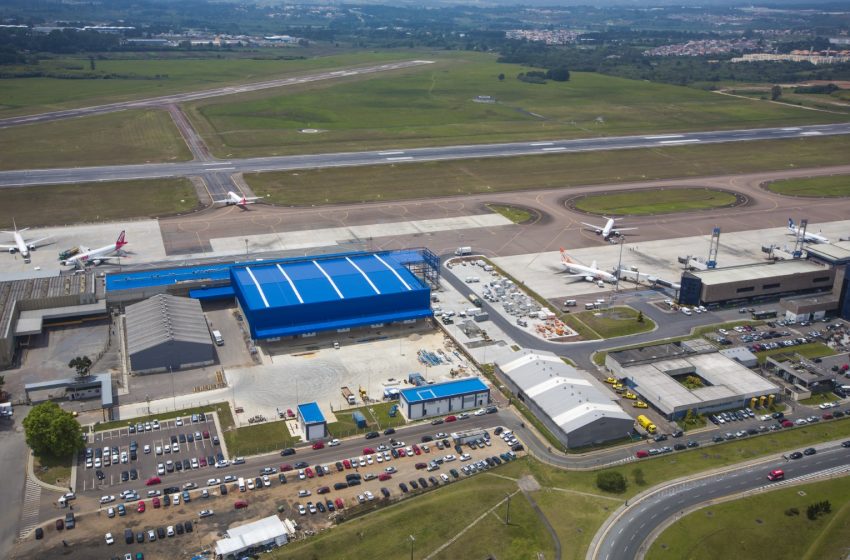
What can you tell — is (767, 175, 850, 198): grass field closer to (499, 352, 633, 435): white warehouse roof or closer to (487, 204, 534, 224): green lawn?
(487, 204, 534, 224): green lawn

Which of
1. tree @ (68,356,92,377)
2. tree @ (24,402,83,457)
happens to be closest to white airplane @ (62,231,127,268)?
tree @ (68,356,92,377)

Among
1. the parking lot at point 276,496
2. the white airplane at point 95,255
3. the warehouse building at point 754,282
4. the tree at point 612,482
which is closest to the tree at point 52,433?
the parking lot at point 276,496

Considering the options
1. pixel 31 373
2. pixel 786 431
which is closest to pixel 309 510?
pixel 31 373

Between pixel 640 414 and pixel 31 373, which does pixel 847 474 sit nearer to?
pixel 640 414

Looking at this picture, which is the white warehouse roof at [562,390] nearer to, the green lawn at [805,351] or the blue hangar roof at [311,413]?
the blue hangar roof at [311,413]

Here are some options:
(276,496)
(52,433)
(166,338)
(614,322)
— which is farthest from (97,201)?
(614,322)

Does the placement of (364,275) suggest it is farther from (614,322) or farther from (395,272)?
(614,322)
